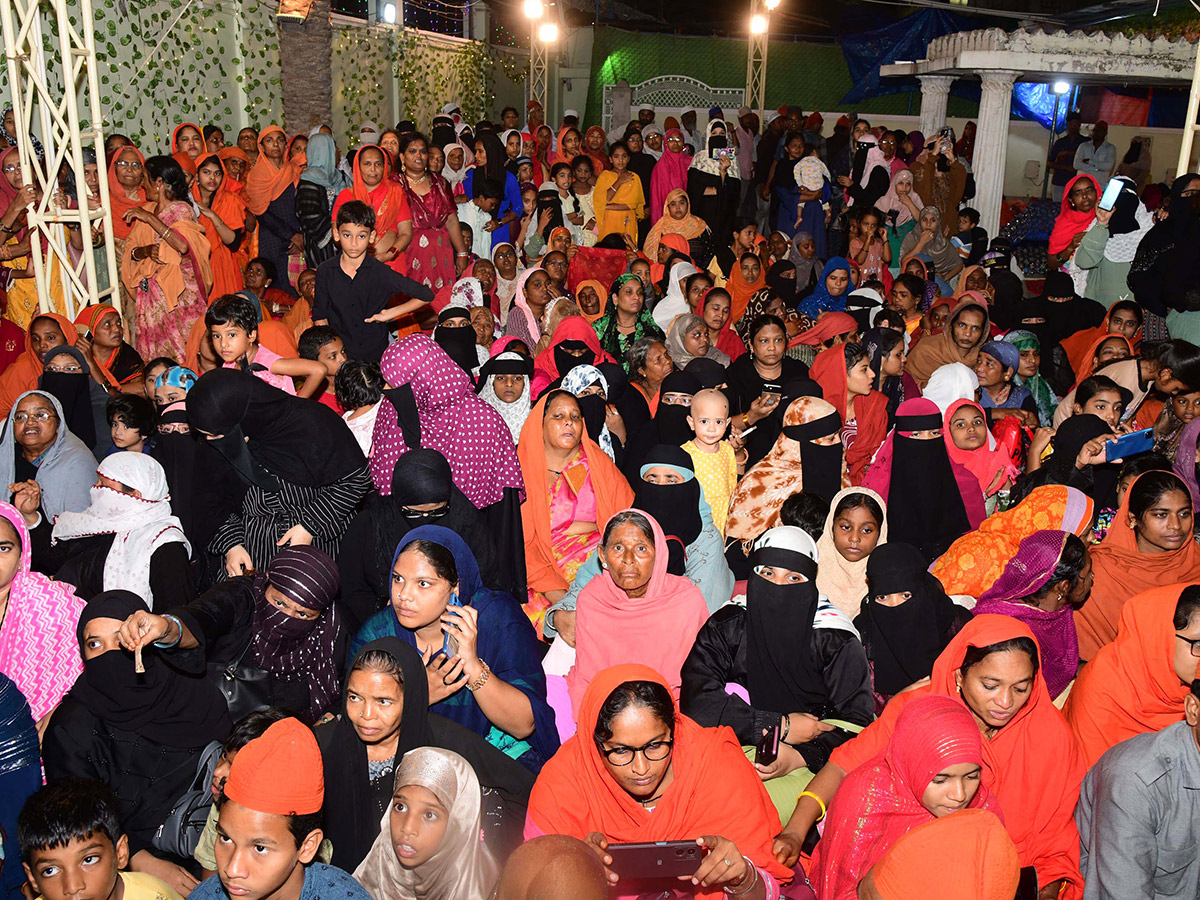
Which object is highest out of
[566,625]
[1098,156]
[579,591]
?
[1098,156]

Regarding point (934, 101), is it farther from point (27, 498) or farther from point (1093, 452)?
point (27, 498)

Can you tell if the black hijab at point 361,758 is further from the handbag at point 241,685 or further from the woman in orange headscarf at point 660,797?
the handbag at point 241,685

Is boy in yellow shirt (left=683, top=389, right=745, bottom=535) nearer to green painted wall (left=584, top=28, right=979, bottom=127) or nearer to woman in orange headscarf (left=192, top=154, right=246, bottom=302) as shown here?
woman in orange headscarf (left=192, top=154, right=246, bottom=302)

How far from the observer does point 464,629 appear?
106 inches

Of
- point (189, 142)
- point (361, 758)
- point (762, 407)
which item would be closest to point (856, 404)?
point (762, 407)

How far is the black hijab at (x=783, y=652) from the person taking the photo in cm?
298

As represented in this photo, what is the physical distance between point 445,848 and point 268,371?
9.12 feet

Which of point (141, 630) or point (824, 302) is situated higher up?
point (824, 302)

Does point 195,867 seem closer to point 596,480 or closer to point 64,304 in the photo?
point 596,480

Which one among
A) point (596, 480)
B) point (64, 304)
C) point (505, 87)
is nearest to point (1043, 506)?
point (596, 480)

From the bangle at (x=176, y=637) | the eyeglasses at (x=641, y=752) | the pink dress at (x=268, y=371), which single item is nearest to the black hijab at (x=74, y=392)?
the pink dress at (x=268, y=371)

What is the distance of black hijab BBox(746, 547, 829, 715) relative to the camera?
2984 millimetres

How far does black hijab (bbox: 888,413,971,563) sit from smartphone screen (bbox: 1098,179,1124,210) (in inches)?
151

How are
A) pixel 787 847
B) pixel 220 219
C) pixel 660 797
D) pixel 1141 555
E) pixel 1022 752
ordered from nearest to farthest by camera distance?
pixel 660 797 → pixel 787 847 → pixel 1022 752 → pixel 1141 555 → pixel 220 219
